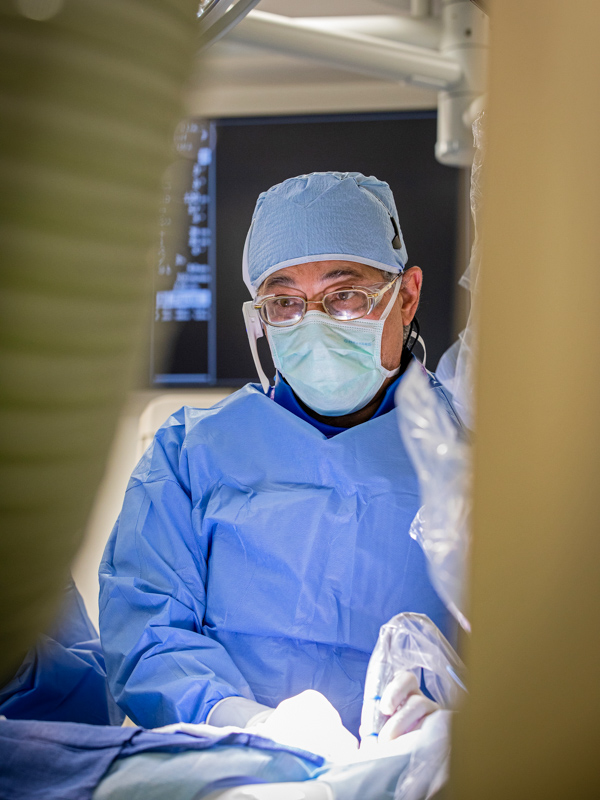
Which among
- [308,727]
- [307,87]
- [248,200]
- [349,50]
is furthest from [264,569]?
[307,87]

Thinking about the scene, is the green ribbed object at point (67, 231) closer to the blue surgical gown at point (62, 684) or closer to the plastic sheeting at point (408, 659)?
the plastic sheeting at point (408, 659)

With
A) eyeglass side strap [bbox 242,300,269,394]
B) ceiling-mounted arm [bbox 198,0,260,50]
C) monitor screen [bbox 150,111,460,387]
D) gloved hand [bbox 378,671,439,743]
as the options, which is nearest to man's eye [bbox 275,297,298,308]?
eyeglass side strap [bbox 242,300,269,394]

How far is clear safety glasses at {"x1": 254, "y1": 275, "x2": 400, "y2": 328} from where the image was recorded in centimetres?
136

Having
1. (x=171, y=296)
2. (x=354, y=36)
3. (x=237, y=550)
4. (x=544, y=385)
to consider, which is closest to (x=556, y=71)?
(x=544, y=385)

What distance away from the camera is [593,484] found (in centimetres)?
42

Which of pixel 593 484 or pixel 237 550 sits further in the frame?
pixel 237 550

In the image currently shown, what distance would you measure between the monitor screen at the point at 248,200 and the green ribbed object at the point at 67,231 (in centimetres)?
221

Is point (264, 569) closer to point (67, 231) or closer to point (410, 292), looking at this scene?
point (410, 292)

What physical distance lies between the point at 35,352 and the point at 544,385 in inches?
10.9

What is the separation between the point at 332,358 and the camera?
4.42 feet

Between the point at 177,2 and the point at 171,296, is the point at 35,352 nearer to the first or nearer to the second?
the point at 177,2

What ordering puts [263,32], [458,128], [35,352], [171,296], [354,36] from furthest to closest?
1. [171,296]
2. [458,128]
3. [354,36]
4. [263,32]
5. [35,352]

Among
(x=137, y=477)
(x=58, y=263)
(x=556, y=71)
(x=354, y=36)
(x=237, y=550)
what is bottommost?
(x=237, y=550)

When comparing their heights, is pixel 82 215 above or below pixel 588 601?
above
